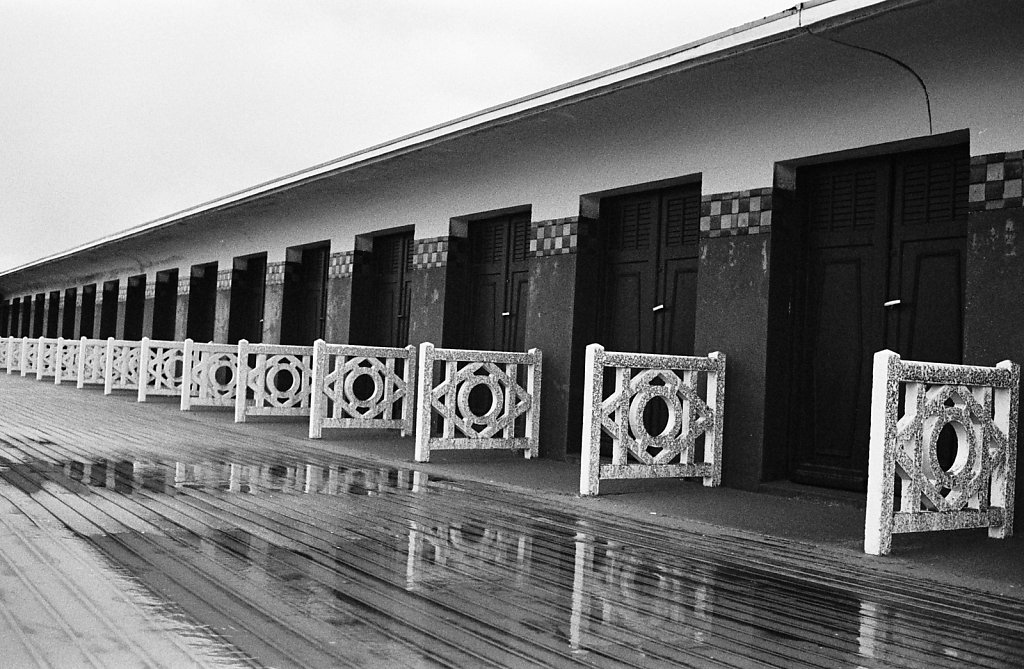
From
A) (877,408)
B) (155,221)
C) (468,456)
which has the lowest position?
(468,456)

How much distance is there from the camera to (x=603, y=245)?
805 cm

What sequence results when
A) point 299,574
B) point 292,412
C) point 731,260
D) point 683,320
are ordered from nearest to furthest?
point 299,574
point 731,260
point 683,320
point 292,412

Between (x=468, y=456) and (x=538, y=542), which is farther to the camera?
(x=468, y=456)

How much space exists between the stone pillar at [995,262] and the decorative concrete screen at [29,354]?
18.4 meters

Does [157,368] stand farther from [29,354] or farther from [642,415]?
[642,415]

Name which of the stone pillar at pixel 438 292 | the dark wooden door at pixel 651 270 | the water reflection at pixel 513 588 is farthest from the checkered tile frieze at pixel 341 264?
the water reflection at pixel 513 588

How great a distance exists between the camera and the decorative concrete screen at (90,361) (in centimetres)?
1589

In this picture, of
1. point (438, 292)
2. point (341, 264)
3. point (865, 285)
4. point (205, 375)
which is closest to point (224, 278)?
point (205, 375)

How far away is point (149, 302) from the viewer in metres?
18.0

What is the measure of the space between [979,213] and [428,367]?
3682mm

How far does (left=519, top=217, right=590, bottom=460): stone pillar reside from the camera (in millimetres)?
7875

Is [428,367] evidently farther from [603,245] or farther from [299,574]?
[299,574]

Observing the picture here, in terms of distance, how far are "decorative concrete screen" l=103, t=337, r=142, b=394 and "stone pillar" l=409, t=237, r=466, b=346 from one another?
20.2 feet

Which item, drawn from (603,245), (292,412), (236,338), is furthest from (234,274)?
(603,245)
